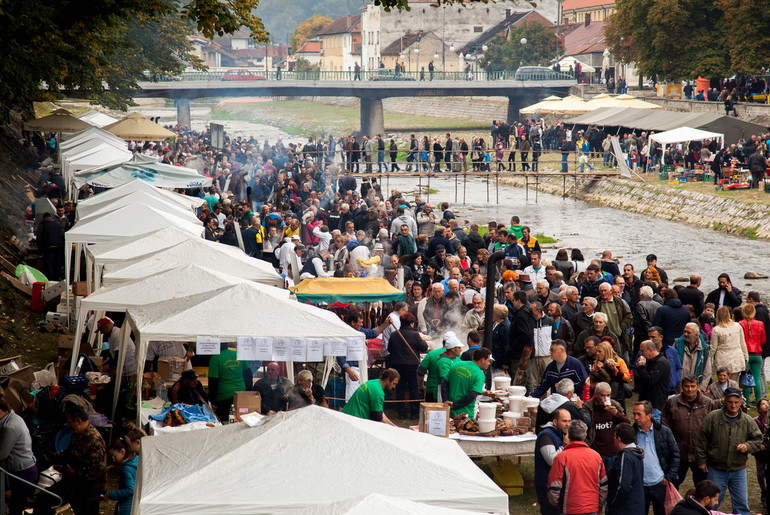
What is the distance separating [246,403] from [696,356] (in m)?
5.31

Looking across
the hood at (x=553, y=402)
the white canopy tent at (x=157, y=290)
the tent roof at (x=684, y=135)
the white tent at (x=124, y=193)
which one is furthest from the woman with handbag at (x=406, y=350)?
the tent roof at (x=684, y=135)

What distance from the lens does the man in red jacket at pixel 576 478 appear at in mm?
7473

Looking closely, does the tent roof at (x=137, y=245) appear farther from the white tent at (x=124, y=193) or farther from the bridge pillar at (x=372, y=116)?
the bridge pillar at (x=372, y=116)

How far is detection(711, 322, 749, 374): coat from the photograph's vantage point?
11.4 m

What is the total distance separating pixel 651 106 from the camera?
2077 inches

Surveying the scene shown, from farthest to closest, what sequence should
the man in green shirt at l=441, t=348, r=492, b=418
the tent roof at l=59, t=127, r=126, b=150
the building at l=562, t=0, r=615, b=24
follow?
the building at l=562, t=0, r=615, b=24 < the tent roof at l=59, t=127, r=126, b=150 < the man in green shirt at l=441, t=348, r=492, b=418

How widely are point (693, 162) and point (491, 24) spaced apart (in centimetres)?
8901

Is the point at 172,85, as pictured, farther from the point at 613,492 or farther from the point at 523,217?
the point at 613,492

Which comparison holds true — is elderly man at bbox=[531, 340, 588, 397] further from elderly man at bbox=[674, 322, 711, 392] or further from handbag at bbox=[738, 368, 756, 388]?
handbag at bbox=[738, 368, 756, 388]

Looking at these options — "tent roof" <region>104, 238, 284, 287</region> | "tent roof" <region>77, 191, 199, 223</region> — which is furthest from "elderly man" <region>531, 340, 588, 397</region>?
"tent roof" <region>77, 191, 199, 223</region>

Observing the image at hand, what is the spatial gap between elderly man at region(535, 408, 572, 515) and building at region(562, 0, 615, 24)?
114655mm

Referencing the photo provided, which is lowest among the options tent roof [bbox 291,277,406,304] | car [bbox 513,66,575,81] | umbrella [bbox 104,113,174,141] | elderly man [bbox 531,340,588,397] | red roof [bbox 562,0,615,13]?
elderly man [bbox 531,340,588,397]

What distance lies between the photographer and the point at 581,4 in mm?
128375

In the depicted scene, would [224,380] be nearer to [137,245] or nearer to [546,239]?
[137,245]
